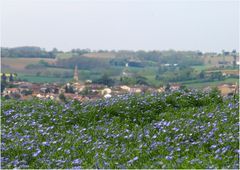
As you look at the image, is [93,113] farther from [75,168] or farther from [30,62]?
[30,62]

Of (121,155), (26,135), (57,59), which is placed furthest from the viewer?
(57,59)

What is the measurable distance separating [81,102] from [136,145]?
3816 millimetres

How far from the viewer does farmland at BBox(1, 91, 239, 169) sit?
6.93m

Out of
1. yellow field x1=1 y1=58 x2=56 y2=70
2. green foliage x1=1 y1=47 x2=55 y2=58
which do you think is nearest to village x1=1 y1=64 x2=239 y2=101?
yellow field x1=1 y1=58 x2=56 y2=70

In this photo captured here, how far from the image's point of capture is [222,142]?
23.7 ft

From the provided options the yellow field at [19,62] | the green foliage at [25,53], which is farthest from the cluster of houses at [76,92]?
the green foliage at [25,53]

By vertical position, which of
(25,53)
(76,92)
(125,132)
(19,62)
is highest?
(25,53)

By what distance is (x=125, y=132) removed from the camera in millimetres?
8695

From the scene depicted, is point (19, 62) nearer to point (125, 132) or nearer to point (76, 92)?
point (76, 92)

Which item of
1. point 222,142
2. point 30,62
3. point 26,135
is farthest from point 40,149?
point 30,62

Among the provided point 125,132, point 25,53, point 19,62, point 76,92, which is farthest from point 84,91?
point 25,53

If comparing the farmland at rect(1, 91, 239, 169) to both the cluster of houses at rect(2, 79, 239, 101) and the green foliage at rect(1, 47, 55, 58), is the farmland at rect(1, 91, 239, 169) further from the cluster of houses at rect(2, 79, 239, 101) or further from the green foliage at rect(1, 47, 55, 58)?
the green foliage at rect(1, 47, 55, 58)

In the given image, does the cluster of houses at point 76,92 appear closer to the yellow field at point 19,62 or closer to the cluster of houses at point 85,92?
the cluster of houses at point 85,92

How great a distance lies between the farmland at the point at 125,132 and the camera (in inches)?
273
